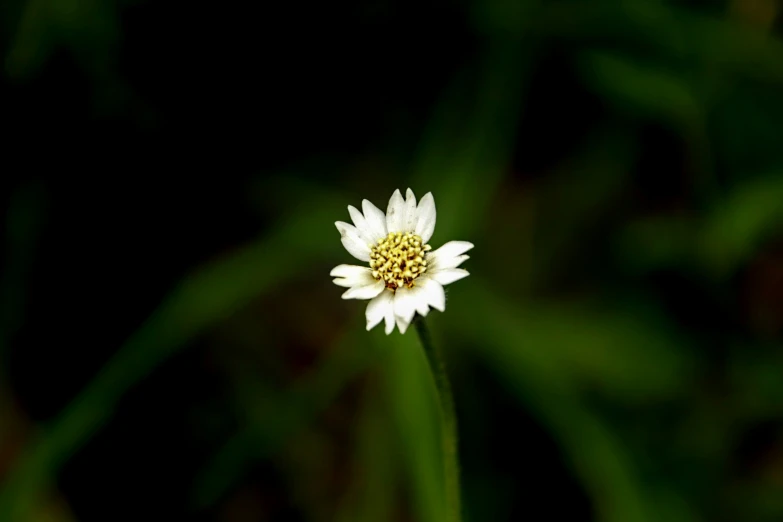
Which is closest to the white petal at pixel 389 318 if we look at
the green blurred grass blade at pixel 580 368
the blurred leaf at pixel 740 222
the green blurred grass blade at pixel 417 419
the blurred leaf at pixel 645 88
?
the green blurred grass blade at pixel 417 419

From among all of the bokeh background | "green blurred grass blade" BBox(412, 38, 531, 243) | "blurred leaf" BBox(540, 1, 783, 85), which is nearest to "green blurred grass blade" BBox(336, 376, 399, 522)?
the bokeh background

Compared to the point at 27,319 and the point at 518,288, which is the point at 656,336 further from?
the point at 27,319

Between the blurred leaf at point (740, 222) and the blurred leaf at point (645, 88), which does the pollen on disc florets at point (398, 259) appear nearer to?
the blurred leaf at point (740, 222)

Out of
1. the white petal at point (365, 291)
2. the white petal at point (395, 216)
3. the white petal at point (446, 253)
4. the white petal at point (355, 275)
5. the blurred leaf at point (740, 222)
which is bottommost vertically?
the white petal at point (365, 291)

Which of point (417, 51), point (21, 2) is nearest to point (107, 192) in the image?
point (21, 2)

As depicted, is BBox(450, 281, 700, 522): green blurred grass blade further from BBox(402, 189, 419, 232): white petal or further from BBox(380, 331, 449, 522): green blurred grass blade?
BBox(402, 189, 419, 232): white petal

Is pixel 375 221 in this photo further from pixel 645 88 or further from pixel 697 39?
pixel 697 39
